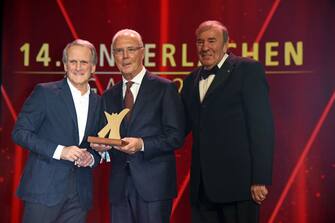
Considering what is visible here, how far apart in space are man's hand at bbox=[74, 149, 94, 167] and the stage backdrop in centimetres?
152

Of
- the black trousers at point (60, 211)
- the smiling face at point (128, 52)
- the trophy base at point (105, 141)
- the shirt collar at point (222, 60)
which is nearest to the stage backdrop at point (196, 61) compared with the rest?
the shirt collar at point (222, 60)

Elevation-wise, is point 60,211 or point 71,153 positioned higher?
point 71,153

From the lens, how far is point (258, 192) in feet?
7.70

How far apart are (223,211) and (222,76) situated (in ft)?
2.30

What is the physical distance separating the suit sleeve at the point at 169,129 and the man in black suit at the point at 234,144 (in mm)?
105

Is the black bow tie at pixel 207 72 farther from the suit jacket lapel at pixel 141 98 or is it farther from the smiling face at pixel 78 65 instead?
the smiling face at pixel 78 65

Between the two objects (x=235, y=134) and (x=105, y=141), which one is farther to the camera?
(x=235, y=134)

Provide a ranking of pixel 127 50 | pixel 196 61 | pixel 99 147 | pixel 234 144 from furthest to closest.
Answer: pixel 196 61, pixel 127 50, pixel 234 144, pixel 99 147

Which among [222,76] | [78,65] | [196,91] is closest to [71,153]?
[78,65]

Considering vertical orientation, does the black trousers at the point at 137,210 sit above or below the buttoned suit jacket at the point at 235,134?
below

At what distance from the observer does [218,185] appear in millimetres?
2402

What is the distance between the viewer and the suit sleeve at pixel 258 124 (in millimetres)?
2357

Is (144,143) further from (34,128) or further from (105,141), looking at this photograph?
(34,128)

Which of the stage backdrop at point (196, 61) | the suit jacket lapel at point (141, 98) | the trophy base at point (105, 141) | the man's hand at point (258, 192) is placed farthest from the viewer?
the stage backdrop at point (196, 61)
